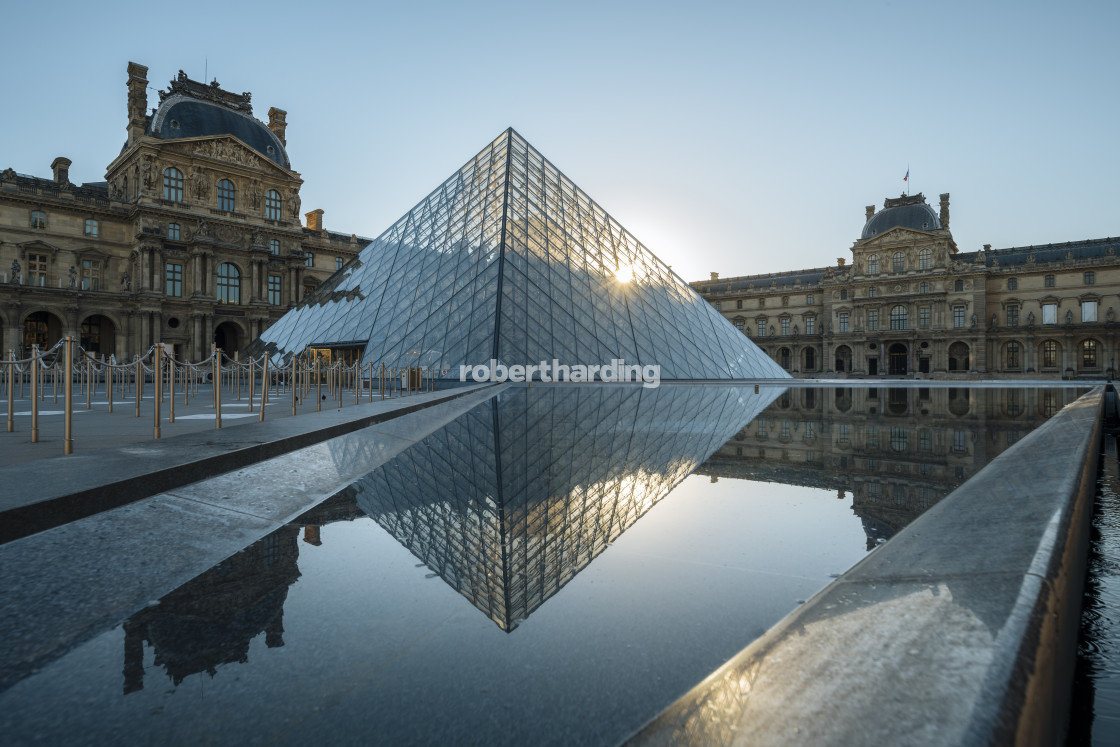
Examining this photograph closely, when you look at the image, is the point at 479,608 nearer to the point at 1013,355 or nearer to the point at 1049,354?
the point at 1013,355

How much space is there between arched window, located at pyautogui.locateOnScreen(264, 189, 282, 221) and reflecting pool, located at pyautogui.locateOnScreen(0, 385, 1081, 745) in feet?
135

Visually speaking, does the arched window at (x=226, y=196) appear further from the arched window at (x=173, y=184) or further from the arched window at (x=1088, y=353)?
the arched window at (x=1088, y=353)

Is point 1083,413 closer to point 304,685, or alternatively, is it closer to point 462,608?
point 462,608

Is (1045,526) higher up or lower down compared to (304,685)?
higher up

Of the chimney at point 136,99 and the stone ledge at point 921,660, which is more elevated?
the chimney at point 136,99

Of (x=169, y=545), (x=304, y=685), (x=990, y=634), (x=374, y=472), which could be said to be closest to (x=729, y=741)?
(x=990, y=634)

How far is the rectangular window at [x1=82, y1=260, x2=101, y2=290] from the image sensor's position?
33.8 metres

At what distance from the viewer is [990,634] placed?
1141 mm

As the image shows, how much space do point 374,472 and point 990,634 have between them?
13.5 feet

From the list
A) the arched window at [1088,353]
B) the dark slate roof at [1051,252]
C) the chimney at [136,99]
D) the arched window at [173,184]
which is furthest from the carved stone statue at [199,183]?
the arched window at [1088,353]

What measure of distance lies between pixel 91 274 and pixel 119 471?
40.0m

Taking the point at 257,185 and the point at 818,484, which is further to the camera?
the point at 257,185

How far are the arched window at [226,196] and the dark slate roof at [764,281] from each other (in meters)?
47.8

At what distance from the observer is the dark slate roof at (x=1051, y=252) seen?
161 ft
